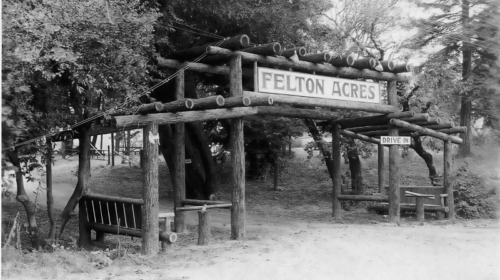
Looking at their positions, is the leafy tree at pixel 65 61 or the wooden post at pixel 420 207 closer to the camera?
the leafy tree at pixel 65 61

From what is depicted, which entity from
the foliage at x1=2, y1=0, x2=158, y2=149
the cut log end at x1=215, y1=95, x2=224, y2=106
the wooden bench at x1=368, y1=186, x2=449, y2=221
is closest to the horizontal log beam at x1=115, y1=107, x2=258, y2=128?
the cut log end at x1=215, y1=95, x2=224, y2=106

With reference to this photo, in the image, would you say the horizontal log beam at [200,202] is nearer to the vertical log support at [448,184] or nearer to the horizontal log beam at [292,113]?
the horizontal log beam at [292,113]

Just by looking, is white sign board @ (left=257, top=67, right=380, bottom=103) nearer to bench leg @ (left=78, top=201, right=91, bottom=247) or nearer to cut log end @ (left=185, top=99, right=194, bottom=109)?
cut log end @ (left=185, top=99, right=194, bottom=109)

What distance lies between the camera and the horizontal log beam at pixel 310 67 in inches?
430

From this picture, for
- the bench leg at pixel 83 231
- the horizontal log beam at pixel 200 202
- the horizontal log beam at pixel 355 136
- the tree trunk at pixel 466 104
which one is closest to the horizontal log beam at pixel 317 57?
the horizontal log beam at pixel 200 202

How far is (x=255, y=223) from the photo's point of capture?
14.7 meters

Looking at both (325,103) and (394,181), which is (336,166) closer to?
(394,181)

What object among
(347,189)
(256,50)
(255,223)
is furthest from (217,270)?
(347,189)

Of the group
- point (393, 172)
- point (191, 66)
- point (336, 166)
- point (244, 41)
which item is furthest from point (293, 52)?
point (336, 166)

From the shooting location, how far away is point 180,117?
9.83 metres

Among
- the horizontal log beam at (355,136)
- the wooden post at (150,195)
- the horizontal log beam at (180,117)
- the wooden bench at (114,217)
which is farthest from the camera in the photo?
the horizontal log beam at (355,136)

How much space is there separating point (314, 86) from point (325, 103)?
655mm

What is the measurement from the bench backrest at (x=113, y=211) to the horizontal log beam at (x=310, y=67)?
3.51 meters

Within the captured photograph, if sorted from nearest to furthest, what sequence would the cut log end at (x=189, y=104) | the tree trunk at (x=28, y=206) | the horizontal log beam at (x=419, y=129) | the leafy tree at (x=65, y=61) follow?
the leafy tree at (x=65, y=61)
the tree trunk at (x=28, y=206)
the cut log end at (x=189, y=104)
the horizontal log beam at (x=419, y=129)
